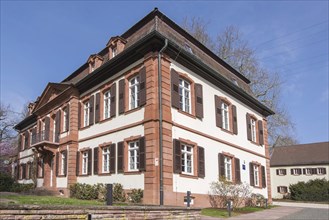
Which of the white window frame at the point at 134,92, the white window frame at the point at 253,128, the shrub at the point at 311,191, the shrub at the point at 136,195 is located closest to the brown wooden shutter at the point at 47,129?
the white window frame at the point at 134,92

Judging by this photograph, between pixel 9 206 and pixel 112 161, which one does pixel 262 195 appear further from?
pixel 9 206

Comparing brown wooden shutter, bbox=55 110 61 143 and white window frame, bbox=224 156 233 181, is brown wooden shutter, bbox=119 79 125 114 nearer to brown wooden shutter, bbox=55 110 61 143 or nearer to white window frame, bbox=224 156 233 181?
white window frame, bbox=224 156 233 181

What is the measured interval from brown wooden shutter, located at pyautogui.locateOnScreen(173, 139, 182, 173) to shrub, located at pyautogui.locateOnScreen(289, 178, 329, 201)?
33.5 m

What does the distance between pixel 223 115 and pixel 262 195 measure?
7913 millimetres

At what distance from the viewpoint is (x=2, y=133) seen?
5547 centimetres

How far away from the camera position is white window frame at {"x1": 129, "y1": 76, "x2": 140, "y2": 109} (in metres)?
20.5

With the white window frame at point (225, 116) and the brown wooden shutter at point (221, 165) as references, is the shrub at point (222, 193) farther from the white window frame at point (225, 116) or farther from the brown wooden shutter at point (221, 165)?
the white window frame at point (225, 116)

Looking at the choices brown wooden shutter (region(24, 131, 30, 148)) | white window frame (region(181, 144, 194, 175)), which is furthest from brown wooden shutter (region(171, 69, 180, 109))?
brown wooden shutter (region(24, 131, 30, 148))

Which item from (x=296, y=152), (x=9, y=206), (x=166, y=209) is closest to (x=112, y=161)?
(x=166, y=209)

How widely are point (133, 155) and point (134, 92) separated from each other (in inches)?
137

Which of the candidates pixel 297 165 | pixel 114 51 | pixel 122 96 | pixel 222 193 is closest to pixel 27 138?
pixel 114 51

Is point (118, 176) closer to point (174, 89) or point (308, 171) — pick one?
point (174, 89)

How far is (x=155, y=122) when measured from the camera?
18.4m

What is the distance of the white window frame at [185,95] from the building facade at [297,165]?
38922mm
